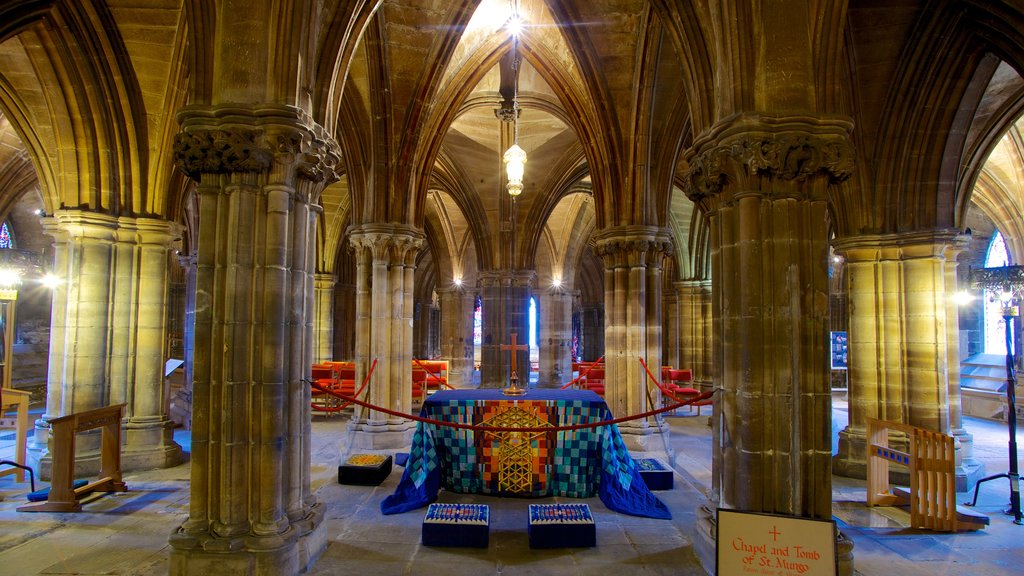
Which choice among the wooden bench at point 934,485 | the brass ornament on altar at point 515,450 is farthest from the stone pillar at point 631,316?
the wooden bench at point 934,485

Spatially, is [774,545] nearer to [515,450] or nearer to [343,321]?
[515,450]

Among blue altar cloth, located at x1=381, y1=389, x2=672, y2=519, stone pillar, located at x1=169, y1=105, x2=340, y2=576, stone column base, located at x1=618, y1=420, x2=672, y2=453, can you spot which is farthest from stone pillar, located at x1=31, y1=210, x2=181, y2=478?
stone column base, located at x1=618, y1=420, x2=672, y2=453

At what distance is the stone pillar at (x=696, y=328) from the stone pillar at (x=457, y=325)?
7.85 meters

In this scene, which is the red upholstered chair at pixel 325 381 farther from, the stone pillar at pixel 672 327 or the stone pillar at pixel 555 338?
the stone pillar at pixel 672 327

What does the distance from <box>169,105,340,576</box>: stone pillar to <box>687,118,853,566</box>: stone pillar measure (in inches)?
140

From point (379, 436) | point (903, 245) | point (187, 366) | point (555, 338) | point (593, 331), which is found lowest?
point (379, 436)

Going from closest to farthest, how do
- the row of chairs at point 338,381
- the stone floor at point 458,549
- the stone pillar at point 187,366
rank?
the stone floor at point 458,549, the row of chairs at point 338,381, the stone pillar at point 187,366

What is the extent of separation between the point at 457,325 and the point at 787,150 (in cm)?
1804

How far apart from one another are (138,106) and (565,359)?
15589 millimetres

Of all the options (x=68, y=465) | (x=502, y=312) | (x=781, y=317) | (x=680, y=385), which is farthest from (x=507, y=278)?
(x=781, y=317)

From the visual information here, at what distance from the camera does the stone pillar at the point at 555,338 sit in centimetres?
2034

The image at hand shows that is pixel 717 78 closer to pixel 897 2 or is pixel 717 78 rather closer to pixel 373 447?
pixel 897 2

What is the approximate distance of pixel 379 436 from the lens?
930cm

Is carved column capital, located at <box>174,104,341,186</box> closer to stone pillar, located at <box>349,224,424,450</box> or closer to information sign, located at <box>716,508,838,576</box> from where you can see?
information sign, located at <box>716,508,838,576</box>
